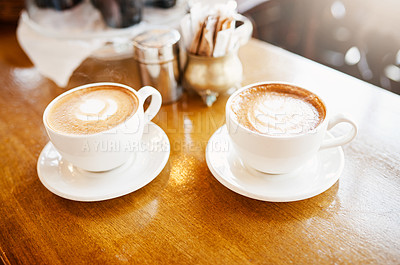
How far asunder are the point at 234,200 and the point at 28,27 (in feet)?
3.10

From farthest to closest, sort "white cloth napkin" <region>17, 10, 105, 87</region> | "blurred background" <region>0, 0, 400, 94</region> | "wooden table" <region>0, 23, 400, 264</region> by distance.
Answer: "blurred background" <region>0, 0, 400, 94</region>
"white cloth napkin" <region>17, 10, 105, 87</region>
"wooden table" <region>0, 23, 400, 264</region>

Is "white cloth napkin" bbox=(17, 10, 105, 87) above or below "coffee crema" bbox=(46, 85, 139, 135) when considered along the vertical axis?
below

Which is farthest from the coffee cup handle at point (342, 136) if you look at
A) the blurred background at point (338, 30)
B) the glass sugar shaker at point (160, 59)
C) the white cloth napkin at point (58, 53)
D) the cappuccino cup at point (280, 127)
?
the blurred background at point (338, 30)

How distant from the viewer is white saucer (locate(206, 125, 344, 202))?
0.63m

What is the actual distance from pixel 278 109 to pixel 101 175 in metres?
0.37

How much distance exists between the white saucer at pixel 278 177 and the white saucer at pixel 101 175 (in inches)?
4.5

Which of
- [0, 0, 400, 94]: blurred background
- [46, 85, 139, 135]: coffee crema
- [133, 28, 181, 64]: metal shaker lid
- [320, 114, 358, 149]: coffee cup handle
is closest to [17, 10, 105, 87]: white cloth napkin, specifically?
[133, 28, 181, 64]: metal shaker lid

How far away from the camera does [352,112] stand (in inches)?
34.4

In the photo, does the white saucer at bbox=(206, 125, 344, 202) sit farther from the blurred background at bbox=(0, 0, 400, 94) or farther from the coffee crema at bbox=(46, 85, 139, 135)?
the blurred background at bbox=(0, 0, 400, 94)

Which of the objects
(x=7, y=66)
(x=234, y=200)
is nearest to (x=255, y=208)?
(x=234, y=200)

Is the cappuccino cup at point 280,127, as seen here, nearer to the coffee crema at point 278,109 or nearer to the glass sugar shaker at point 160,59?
the coffee crema at point 278,109

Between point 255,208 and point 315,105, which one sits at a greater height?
point 315,105

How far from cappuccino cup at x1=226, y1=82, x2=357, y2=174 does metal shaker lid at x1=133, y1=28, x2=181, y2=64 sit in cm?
25

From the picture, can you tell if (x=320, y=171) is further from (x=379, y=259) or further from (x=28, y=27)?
(x=28, y=27)
